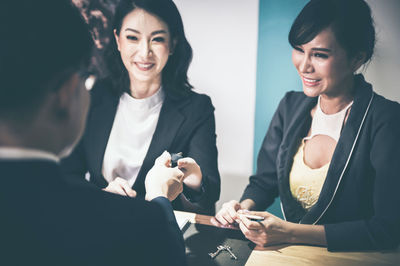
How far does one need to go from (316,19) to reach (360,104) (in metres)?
0.38

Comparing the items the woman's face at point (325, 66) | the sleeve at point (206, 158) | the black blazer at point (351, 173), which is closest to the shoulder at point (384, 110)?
the black blazer at point (351, 173)

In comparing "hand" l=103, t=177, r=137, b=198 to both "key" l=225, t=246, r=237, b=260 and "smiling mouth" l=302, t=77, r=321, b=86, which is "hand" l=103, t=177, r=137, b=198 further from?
"smiling mouth" l=302, t=77, r=321, b=86

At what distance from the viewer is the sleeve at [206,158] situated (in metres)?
1.52

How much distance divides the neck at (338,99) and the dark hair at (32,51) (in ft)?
3.63

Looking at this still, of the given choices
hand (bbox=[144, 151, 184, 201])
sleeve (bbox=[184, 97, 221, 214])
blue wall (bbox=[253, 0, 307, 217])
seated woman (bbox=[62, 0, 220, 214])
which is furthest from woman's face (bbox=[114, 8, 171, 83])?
hand (bbox=[144, 151, 184, 201])

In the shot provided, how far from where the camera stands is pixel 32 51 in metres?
0.55

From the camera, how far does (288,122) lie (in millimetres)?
1513

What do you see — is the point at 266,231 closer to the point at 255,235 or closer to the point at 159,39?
the point at 255,235

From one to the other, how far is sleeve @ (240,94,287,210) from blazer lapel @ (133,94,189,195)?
0.43 meters

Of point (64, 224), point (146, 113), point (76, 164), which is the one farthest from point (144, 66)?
point (64, 224)

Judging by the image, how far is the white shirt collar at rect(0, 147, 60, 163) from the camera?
1.82ft

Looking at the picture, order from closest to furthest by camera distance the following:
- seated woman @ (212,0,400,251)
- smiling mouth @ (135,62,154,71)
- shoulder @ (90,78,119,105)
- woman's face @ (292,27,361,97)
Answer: seated woman @ (212,0,400,251) → woman's face @ (292,27,361,97) → smiling mouth @ (135,62,154,71) → shoulder @ (90,78,119,105)

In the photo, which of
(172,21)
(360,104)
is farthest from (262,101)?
(172,21)

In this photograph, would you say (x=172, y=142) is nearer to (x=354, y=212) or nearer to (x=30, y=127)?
(x=354, y=212)
